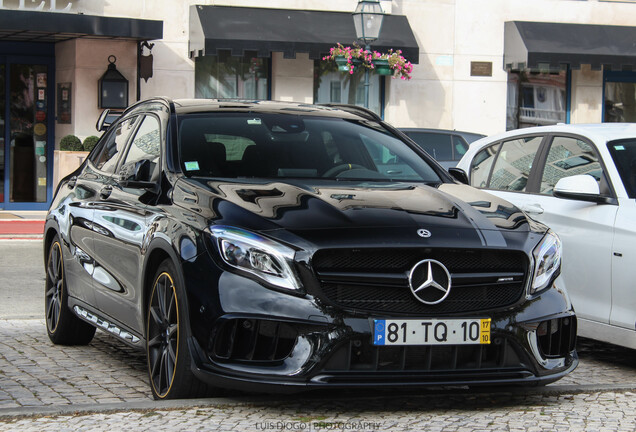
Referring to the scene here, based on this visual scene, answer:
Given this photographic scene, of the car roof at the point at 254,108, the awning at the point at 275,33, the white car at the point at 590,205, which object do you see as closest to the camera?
the car roof at the point at 254,108

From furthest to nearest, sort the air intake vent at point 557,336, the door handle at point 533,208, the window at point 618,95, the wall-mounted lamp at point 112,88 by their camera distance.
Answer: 1. the window at point 618,95
2. the wall-mounted lamp at point 112,88
3. the door handle at point 533,208
4. the air intake vent at point 557,336

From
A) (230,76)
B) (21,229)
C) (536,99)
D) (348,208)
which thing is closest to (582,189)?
(348,208)

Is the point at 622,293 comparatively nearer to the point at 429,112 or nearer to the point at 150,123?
the point at 150,123

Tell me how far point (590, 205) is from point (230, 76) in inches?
635

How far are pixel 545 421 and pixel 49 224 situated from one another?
4174 millimetres

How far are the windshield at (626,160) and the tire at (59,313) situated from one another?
3660 millimetres

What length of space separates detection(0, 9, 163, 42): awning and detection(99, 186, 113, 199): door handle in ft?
42.3

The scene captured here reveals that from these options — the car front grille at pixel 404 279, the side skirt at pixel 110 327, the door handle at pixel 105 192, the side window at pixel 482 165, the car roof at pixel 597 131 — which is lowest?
the side skirt at pixel 110 327

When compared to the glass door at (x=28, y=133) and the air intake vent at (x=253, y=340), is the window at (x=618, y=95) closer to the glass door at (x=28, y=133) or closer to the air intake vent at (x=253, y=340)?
the glass door at (x=28, y=133)

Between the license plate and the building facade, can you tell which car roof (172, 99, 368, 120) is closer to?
the license plate

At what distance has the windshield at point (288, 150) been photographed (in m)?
6.33

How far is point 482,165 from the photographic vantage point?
891 centimetres

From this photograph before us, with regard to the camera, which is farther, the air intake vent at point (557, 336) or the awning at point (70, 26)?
the awning at point (70, 26)

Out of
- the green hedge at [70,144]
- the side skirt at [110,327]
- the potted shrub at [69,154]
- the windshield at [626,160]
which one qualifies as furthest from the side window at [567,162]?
the green hedge at [70,144]
